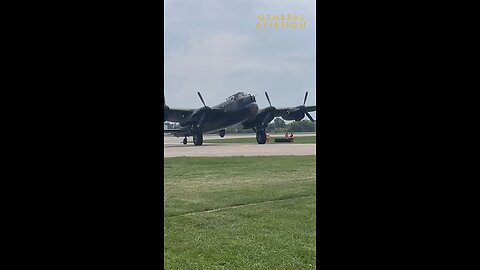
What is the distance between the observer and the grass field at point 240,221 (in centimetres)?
246

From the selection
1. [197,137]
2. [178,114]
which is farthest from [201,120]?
[178,114]

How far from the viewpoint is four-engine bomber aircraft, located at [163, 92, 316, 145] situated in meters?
15.9

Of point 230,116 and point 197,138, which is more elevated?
point 230,116

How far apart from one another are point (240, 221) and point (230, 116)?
13.1 metres

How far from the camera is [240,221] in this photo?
3389mm

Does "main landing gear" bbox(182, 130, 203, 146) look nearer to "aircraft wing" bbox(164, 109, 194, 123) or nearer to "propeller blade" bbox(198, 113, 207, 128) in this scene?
"propeller blade" bbox(198, 113, 207, 128)

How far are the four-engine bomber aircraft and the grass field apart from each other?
9791 mm

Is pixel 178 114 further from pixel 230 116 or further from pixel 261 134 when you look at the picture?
pixel 261 134

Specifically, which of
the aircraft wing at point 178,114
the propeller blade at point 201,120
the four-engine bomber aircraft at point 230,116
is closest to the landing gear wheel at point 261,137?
the four-engine bomber aircraft at point 230,116

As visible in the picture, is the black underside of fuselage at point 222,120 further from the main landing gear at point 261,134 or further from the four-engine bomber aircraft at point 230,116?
the main landing gear at point 261,134
